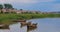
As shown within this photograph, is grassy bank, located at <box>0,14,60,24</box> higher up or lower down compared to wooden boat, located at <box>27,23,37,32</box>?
higher up

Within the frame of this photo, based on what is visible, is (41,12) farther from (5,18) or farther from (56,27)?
(5,18)

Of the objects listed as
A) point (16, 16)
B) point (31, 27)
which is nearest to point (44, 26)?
point (31, 27)

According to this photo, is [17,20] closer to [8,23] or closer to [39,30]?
[8,23]

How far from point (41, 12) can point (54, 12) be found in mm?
179

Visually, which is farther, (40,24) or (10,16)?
(40,24)

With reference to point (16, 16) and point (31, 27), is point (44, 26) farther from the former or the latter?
point (16, 16)

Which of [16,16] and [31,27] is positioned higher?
[16,16]

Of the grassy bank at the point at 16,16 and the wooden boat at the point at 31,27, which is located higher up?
the grassy bank at the point at 16,16

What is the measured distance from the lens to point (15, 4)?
7.32 feet

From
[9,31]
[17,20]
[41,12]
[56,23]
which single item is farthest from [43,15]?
[9,31]

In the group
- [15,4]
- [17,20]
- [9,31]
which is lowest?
[9,31]

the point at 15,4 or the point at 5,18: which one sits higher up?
the point at 15,4

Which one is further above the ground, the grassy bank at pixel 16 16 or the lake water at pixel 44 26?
the grassy bank at pixel 16 16

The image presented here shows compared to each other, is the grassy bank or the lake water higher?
the grassy bank
